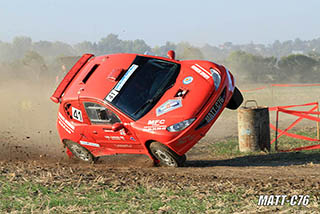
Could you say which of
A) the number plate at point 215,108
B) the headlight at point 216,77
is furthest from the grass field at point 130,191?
the headlight at point 216,77

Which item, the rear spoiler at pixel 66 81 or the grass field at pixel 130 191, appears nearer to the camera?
the grass field at pixel 130 191

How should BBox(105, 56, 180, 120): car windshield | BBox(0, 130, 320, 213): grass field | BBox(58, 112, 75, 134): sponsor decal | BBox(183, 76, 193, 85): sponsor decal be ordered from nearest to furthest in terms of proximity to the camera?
BBox(0, 130, 320, 213): grass field
BBox(105, 56, 180, 120): car windshield
BBox(183, 76, 193, 85): sponsor decal
BBox(58, 112, 75, 134): sponsor decal

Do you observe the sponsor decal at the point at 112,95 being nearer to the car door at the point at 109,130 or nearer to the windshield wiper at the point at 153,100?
the car door at the point at 109,130

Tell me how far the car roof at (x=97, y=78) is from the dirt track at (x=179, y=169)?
4.52ft

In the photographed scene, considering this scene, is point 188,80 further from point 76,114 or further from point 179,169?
point 76,114

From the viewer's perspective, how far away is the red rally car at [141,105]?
7984 millimetres

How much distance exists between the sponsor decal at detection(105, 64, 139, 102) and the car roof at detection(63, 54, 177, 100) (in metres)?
0.08

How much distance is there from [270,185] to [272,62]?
41.5 m

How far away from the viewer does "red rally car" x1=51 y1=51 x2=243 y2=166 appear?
7984 millimetres

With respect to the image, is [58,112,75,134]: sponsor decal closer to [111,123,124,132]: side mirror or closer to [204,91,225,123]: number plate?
[111,123,124,132]: side mirror

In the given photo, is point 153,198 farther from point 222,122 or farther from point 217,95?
point 222,122

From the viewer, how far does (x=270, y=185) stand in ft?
20.8

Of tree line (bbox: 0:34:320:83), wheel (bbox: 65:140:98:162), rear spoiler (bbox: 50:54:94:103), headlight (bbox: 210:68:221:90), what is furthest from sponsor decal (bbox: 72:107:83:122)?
tree line (bbox: 0:34:320:83)

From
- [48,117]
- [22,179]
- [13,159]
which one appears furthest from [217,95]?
[48,117]
